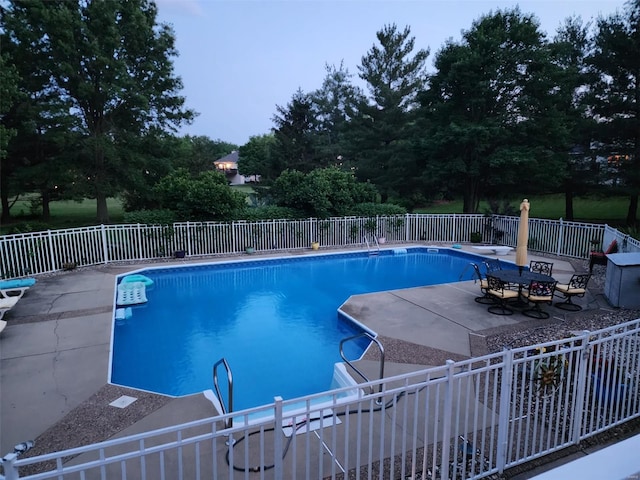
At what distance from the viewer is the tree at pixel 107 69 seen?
14.9 m

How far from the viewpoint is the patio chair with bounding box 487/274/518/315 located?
8008mm

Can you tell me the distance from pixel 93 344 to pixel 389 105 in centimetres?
2204

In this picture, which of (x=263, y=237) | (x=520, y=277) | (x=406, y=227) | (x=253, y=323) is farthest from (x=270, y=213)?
(x=520, y=277)

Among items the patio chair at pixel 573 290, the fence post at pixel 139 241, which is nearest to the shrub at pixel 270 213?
the fence post at pixel 139 241

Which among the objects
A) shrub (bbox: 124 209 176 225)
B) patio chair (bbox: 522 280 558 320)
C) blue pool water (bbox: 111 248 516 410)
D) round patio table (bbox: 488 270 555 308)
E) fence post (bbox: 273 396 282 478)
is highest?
shrub (bbox: 124 209 176 225)

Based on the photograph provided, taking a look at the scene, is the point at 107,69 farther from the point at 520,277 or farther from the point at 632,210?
the point at 632,210

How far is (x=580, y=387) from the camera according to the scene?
366 centimetres

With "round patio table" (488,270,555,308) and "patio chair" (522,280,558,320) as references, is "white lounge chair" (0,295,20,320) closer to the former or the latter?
"round patio table" (488,270,555,308)

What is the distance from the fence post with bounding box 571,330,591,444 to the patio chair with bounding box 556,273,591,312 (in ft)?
16.9

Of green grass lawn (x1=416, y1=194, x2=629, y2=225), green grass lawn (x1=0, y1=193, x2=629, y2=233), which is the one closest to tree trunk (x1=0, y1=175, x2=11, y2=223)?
green grass lawn (x1=0, y1=193, x2=629, y2=233)

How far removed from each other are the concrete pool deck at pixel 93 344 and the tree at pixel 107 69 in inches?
305

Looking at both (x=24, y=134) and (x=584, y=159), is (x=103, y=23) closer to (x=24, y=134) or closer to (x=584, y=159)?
(x=24, y=134)

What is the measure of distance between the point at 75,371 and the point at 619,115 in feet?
70.1

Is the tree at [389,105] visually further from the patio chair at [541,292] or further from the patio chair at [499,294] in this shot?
the patio chair at [541,292]
